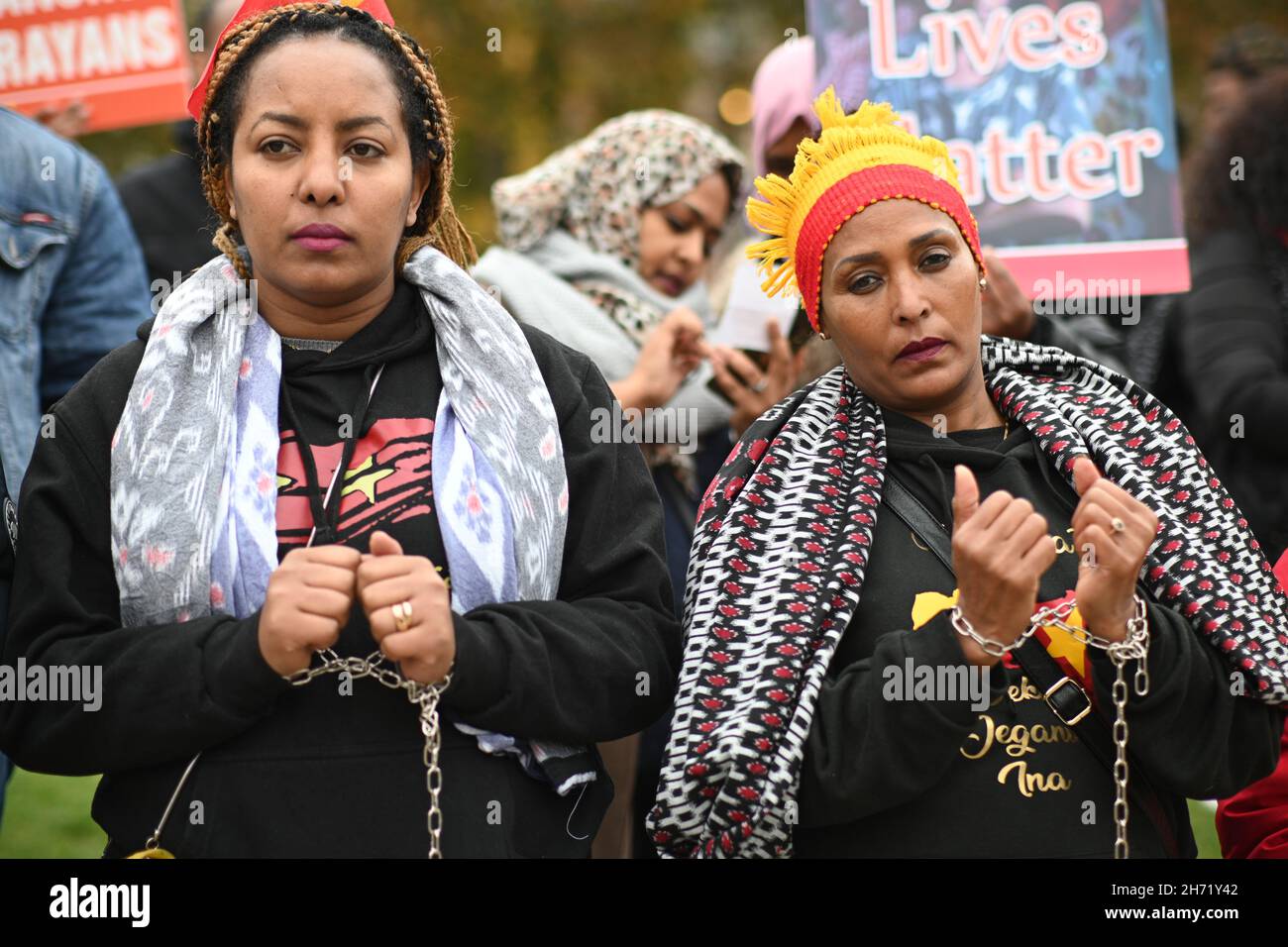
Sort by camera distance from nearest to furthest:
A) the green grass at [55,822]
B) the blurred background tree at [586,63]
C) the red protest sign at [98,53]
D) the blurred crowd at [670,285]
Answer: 1. the blurred crowd at [670,285]
2. the red protest sign at [98,53]
3. the green grass at [55,822]
4. the blurred background tree at [586,63]

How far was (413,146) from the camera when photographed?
9.81 ft

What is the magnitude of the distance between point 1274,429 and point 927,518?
1486mm

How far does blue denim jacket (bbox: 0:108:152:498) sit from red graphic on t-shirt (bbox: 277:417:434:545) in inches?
48.3

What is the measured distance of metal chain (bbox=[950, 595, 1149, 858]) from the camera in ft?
8.82

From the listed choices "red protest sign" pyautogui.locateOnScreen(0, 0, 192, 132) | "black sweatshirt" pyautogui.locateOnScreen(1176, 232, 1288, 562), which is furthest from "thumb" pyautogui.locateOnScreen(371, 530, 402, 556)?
"red protest sign" pyautogui.locateOnScreen(0, 0, 192, 132)

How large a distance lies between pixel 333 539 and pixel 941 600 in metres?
1.07

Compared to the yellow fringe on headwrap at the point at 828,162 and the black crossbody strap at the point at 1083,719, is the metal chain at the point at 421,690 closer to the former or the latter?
the black crossbody strap at the point at 1083,719

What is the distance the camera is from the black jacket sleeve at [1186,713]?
273 cm

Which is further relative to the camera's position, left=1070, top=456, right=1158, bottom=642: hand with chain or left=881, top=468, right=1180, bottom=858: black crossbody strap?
left=881, top=468, right=1180, bottom=858: black crossbody strap

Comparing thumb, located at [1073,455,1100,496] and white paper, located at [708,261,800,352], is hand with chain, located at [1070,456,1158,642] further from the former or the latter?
white paper, located at [708,261,800,352]

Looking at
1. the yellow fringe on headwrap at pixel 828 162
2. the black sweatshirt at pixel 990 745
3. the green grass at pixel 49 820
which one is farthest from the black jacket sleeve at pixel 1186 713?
the green grass at pixel 49 820

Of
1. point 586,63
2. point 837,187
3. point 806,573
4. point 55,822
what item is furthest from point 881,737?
point 586,63
